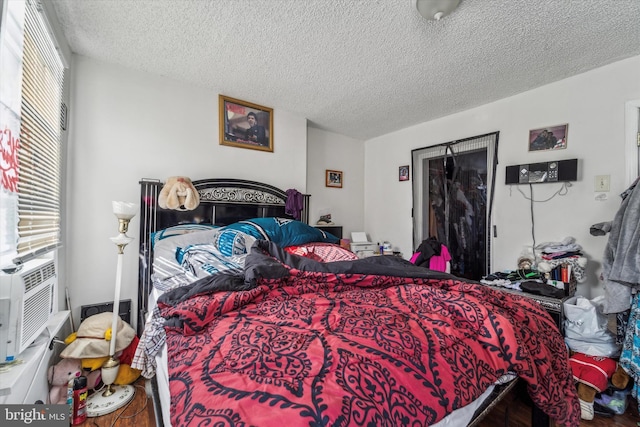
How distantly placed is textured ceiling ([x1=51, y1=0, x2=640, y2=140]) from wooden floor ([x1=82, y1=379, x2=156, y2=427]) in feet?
8.36

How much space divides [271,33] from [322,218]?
96.4 inches

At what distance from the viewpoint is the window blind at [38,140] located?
131 cm

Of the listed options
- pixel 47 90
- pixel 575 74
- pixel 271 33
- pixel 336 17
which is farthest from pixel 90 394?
pixel 575 74

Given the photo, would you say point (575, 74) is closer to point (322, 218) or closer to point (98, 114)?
point (322, 218)

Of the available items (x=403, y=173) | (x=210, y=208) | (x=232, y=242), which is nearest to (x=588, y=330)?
(x=403, y=173)

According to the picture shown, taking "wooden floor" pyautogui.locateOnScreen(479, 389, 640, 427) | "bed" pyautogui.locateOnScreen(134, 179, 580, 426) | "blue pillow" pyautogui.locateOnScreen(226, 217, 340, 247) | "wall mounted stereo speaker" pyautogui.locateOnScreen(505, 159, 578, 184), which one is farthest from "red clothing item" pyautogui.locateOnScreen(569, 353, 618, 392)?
"blue pillow" pyautogui.locateOnScreen(226, 217, 340, 247)

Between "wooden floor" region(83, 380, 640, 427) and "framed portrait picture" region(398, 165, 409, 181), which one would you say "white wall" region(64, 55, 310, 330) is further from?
"framed portrait picture" region(398, 165, 409, 181)

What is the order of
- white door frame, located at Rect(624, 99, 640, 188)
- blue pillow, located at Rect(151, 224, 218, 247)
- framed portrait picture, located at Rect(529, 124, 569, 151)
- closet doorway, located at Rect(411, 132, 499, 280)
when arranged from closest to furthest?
white door frame, located at Rect(624, 99, 640, 188) < blue pillow, located at Rect(151, 224, 218, 247) < framed portrait picture, located at Rect(529, 124, 569, 151) < closet doorway, located at Rect(411, 132, 499, 280)

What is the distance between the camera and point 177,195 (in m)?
2.34

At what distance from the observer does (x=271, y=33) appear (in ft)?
6.19

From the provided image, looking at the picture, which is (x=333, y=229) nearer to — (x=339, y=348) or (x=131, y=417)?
(x=131, y=417)

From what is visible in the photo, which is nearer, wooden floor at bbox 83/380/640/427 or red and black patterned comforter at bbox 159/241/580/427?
red and black patterned comforter at bbox 159/241/580/427

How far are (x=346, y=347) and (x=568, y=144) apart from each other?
2.88 m

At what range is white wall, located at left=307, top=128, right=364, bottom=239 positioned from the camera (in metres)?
3.88
